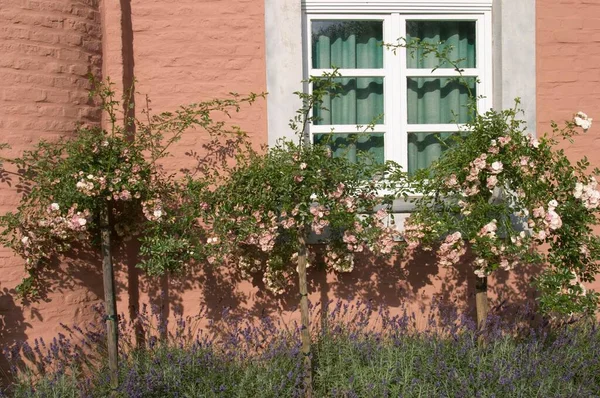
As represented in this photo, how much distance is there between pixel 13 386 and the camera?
4344mm

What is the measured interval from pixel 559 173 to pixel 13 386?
3.87 metres

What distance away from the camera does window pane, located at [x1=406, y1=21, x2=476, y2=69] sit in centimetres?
514

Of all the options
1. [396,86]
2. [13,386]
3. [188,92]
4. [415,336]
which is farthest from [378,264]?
[13,386]

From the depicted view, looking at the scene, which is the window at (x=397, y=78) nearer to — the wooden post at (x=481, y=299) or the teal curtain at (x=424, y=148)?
the teal curtain at (x=424, y=148)

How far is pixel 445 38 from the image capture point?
204 inches

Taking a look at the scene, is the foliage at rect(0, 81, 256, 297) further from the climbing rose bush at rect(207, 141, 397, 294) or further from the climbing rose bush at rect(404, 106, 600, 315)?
the climbing rose bush at rect(404, 106, 600, 315)

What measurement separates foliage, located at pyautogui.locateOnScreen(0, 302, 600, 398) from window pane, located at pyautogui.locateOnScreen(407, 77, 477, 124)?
4.98ft

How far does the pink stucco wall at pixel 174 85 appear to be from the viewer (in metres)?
4.38

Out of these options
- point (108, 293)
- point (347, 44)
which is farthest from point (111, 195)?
point (347, 44)

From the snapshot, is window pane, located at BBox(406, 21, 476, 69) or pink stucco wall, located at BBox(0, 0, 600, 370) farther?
window pane, located at BBox(406, 21, 476, 69)

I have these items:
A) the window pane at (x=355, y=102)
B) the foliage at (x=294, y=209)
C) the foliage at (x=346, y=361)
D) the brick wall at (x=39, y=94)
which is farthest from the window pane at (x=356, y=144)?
the brick wall at (x=39, y=94)

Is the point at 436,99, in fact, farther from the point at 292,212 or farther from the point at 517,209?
the point at 292,212

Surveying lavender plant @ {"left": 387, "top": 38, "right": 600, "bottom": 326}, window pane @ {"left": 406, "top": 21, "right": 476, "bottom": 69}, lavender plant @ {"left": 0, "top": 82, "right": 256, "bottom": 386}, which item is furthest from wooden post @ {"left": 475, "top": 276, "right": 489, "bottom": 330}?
lavender plant @ {"left": 0, "top": 82, "right": 256, "bottom": 386}

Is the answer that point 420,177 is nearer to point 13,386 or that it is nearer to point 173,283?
point 173,283
